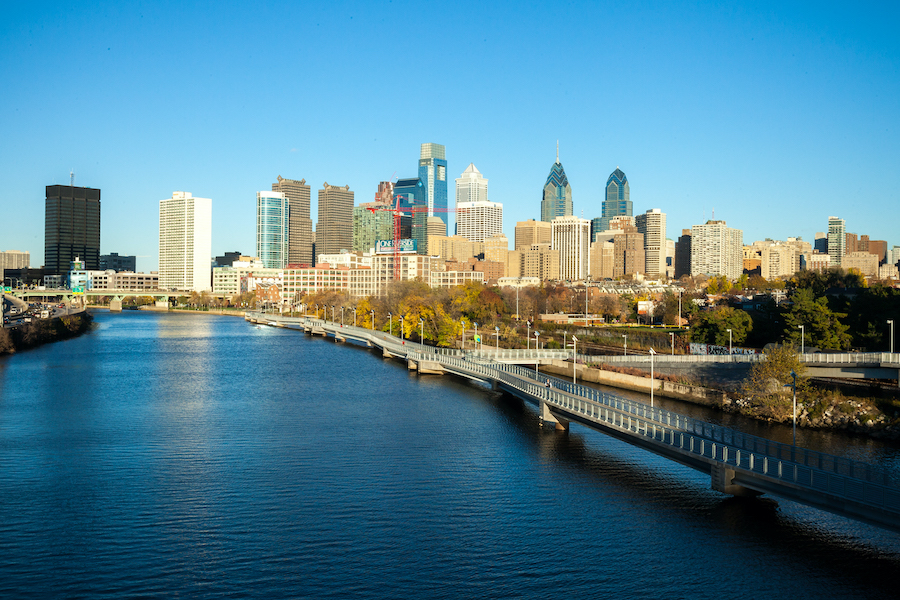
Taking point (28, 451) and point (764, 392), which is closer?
point (28, 451)

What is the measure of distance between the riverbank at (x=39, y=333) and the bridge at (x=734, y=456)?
2389 inches

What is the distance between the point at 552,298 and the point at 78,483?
105133 millimetres

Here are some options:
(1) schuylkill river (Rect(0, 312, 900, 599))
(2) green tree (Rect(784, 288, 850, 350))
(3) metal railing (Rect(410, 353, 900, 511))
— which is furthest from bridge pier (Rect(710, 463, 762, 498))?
(2) green tree (Rect(784, 288, 850, 350))

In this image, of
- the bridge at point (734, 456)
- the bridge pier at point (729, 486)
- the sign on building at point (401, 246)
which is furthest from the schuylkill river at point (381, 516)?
the sign on building at point (401, 246)

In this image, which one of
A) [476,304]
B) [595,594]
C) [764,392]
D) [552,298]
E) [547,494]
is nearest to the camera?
[595,594]

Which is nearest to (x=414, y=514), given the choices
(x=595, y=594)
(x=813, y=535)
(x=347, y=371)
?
(x=595, y=594)

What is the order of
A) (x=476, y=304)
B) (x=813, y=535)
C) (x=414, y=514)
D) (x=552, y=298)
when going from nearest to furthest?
1. (x=813, y=535)
2. (x=414, y=514)
3. (x=476, y=304)
4. (x=552, y=298)

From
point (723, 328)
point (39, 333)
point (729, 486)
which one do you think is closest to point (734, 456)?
point (729, 486)

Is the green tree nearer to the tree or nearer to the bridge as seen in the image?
the tree

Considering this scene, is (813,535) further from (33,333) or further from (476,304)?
(33,333)

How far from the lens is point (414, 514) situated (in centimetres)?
2531

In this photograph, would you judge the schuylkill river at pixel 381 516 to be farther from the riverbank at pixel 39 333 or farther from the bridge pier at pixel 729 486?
the riverbank at pixel 39 333

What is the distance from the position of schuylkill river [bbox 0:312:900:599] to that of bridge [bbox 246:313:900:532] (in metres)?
1.23

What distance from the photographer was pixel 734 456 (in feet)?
88.4
